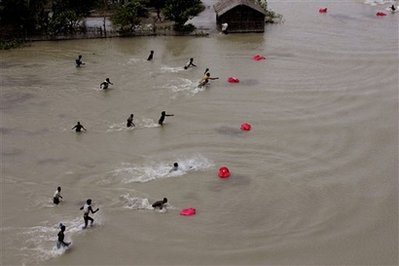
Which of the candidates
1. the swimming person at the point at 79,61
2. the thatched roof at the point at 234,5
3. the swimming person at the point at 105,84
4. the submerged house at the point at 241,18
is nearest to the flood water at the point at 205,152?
Result: the swimming person at the point at 105,84

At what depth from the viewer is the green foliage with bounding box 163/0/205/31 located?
1353 inches

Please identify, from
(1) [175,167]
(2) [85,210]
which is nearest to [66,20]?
(1) [175,167]

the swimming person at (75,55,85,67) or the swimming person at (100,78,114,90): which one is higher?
the swimming person at (75,55,85,67)

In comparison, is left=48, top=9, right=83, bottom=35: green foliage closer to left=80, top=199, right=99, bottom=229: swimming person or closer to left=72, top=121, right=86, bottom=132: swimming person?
left=72, top=121, right=86, bottom=132: swimming person

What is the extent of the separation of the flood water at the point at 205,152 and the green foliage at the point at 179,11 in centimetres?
186

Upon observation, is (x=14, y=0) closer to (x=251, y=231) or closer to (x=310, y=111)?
(x=310, y=111)

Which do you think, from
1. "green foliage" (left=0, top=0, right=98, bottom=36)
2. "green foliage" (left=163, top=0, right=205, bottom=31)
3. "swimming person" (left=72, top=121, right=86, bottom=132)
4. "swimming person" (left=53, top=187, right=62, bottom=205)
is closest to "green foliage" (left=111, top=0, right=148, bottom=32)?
"green foliage" (left=163, top=0, right=205, bottom=31)

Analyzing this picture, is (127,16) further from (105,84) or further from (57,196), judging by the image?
(57,196)

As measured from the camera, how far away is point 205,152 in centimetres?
2048

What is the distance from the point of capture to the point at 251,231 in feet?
52.6

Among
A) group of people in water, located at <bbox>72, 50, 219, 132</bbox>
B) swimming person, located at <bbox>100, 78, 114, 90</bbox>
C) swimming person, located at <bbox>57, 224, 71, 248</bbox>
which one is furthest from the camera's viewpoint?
swimming person, located at <bbox>100, 78, 114, 90</bbox>

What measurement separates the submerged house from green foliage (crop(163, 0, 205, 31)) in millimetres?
2002

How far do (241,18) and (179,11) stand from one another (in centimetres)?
413

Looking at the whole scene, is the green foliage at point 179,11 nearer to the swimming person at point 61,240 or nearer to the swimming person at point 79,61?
the swimming person at point 79,61
